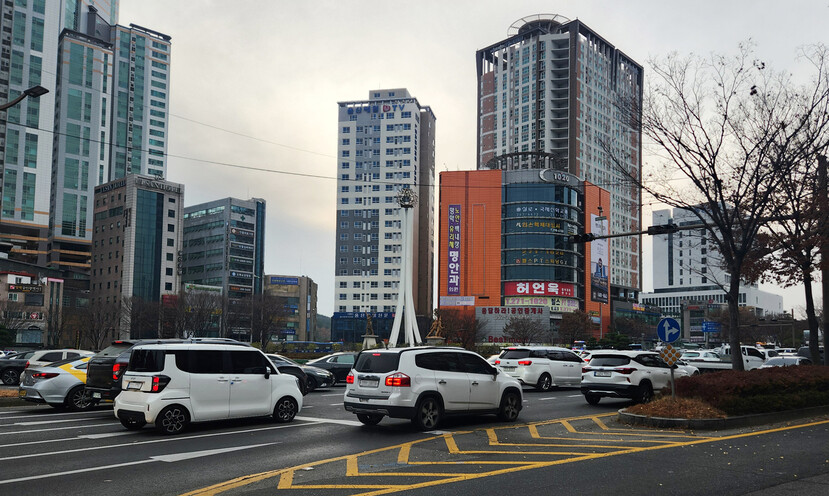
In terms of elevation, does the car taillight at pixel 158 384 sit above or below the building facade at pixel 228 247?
below

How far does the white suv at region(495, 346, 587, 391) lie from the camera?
83.2 ft

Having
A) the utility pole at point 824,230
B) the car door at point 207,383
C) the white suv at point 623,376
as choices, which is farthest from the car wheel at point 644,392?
the car door at point 207,383

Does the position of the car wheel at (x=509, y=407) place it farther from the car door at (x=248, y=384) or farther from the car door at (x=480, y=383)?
the car door at (x=248, y=384)

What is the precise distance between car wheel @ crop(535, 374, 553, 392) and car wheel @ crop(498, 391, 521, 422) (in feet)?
31.8

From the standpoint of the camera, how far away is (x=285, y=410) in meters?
15.5

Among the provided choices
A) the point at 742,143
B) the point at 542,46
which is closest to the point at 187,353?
the point at 742,143

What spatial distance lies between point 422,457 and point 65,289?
434 feet

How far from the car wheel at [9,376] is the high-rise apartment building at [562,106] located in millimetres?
110485

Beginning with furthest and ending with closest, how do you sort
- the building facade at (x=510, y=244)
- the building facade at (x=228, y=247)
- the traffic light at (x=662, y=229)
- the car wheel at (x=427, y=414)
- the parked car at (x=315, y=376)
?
the building facade at (x=228, y=247) < the building facade at (x=510, y=244) < the parked car at (x=315, y=376) < the traffic light at (x=662, y=229) < the car wheel at (x=427, y=414)

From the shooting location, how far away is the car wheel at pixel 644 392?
1960 centimetres

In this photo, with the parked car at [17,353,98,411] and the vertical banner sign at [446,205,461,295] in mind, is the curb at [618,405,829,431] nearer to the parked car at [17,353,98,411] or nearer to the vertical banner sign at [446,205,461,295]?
the parked car at [17,353,98,411]

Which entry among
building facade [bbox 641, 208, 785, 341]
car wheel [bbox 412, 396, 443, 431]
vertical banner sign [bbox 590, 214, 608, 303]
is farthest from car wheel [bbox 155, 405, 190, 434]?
building facade [bbox 641, 208, 785, 341]

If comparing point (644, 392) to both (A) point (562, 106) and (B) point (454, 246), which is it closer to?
(B) point (454, 246)

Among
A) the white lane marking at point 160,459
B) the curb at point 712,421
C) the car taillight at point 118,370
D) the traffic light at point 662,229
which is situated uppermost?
the traffic light at point 662,229
